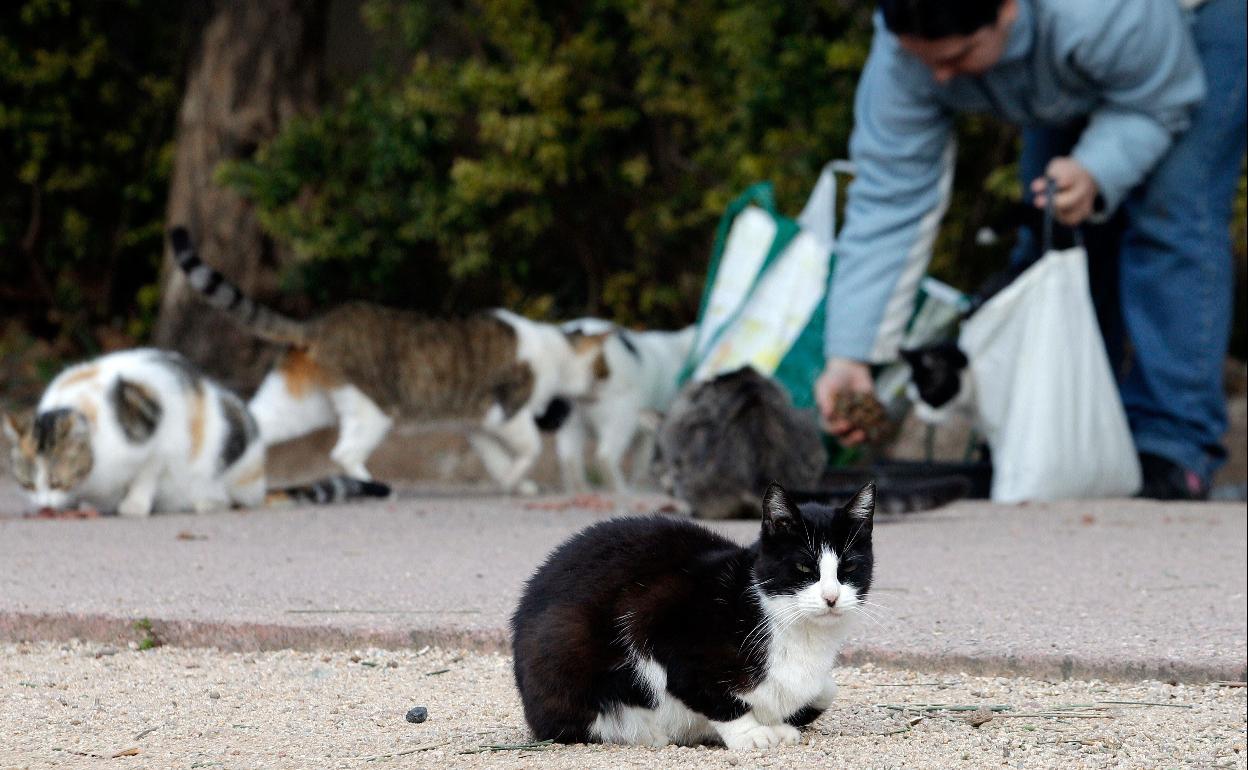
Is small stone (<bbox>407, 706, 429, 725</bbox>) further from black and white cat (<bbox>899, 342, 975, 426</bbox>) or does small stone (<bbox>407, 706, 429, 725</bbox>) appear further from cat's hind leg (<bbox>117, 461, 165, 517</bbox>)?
black and white cat (<bbox>899, 342, 975, 426</bbox>)

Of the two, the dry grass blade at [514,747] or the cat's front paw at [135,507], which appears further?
the cat's front paw at [135,507]

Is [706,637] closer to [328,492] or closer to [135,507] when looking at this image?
[135,507]

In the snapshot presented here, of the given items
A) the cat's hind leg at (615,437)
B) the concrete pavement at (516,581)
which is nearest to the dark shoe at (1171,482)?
the concrete pavement at (516,581)

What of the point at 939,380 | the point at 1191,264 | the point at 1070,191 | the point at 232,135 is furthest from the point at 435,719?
the point at 232,135

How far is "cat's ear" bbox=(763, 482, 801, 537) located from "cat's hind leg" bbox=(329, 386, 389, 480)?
14.1 ft

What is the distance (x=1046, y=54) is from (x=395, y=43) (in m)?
4.75

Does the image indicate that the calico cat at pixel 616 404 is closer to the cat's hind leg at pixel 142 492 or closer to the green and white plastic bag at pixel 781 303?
the green and white plastic bag at pixel 781 303

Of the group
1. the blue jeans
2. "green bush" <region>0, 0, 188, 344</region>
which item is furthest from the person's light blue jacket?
A: "green bush" <region>0, 0, 188, 344</region>

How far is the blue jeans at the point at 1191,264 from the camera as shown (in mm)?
6105

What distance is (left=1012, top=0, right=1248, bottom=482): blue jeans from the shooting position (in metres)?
6.11

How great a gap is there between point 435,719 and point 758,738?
1.95ft

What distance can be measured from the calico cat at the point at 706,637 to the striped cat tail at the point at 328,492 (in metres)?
3.94

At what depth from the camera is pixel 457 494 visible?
723cm

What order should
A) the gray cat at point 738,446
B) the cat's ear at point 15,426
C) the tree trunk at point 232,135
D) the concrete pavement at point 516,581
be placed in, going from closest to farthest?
the concrete pavement at point 516,581, the gray cat at point 738,446, the cat's ear at point 15,426, the tree trunk at point 232,135
